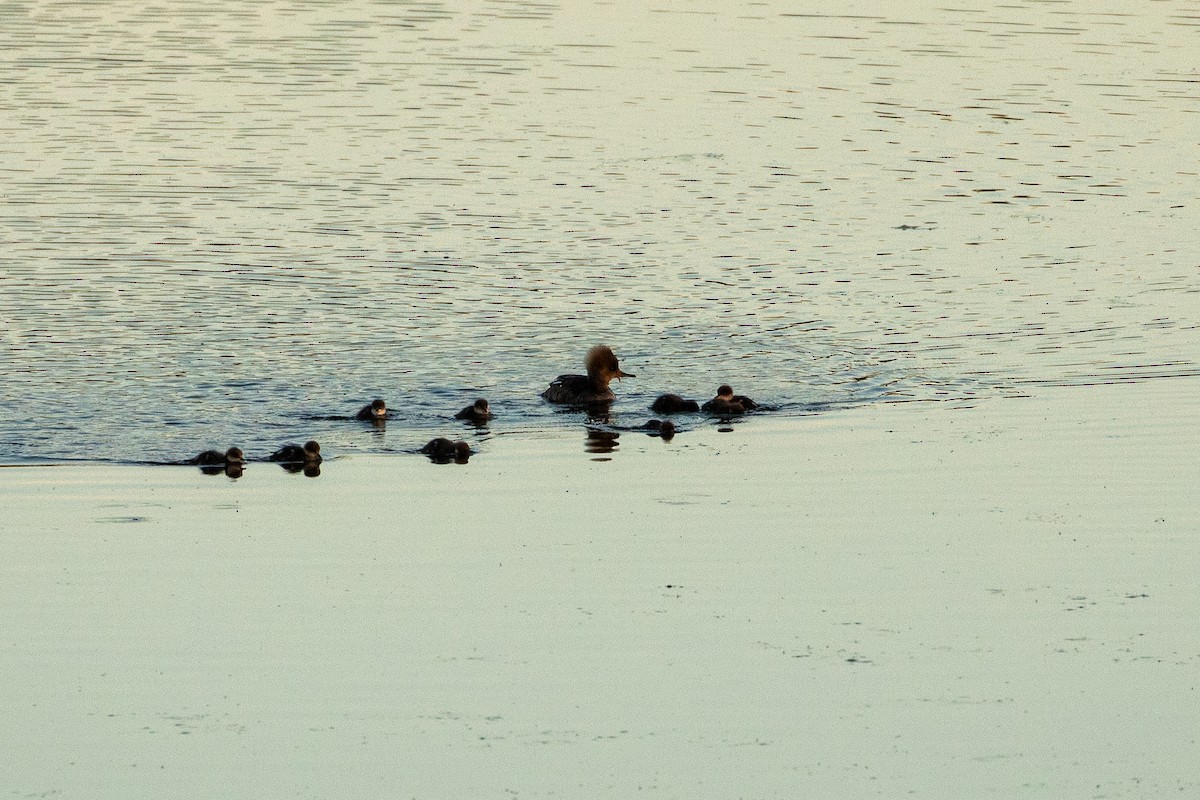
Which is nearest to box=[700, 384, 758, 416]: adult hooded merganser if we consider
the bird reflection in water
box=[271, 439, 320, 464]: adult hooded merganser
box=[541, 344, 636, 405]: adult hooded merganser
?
the bird reflection in water

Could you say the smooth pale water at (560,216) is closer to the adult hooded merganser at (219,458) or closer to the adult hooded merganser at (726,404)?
the adult hooded merganser at (726,404)

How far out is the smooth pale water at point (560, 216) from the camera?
55.2 feet

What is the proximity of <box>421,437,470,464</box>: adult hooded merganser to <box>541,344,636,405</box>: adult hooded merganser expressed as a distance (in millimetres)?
1952

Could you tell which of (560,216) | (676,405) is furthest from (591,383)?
(560,216)

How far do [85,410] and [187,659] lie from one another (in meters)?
5.96

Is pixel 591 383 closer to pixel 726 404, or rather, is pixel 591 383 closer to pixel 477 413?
pixel 726 404

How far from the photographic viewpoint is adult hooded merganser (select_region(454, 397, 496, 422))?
1532 centimetres

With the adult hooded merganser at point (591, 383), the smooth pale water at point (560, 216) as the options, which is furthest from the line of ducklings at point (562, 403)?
the smooth pale water at point (560, 216)

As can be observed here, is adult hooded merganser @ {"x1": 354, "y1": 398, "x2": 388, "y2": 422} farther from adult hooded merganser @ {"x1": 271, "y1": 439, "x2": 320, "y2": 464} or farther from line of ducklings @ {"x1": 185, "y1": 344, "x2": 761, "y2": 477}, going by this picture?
adult hooded merganser @ {"x1": 271, "y1": 439, "x2": 320, "y2": 464}

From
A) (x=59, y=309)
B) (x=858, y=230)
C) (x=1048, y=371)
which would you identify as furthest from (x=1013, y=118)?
(x=59, y=309)

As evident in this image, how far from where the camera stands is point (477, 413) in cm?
1532

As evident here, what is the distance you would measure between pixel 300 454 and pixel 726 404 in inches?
135

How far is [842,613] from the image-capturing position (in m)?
10.5

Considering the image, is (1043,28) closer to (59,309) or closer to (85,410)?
(59,309)
